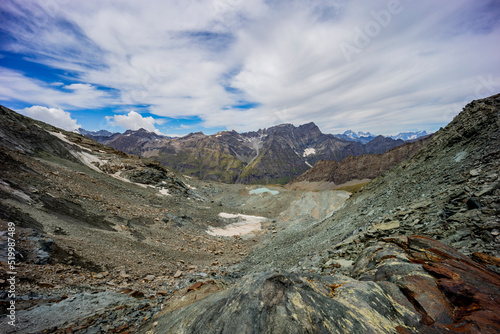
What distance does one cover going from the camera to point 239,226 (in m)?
38.3

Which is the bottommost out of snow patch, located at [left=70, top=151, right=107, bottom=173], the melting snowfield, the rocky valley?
the melting snowfield

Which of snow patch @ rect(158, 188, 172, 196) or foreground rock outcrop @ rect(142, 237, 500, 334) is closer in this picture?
foreground rock outcrop @ rect(142, 237, 500, 334)

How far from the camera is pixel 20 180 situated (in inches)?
781

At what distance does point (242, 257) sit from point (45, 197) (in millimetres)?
21879

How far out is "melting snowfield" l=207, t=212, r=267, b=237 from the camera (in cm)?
3356

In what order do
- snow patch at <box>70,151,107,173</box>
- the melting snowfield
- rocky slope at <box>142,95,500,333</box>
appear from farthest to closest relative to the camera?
snow patch at <box>70,151,107,173</box> → the melting snowfield → rocky slope at <box>142,95,500,333</box>

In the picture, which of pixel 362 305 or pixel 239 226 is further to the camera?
pixel 239 226

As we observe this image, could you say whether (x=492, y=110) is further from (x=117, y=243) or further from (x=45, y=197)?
(x=45, y=197)

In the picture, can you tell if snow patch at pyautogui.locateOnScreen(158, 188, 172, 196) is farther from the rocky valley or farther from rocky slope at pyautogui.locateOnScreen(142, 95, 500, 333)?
rocky slope at pyautogui.locateOnScreen(142, 95, 500, 333)

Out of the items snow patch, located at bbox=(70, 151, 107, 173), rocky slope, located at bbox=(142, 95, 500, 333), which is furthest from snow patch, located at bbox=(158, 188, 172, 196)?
rocky slope, located at bbox=(142, 95, 500, 333)

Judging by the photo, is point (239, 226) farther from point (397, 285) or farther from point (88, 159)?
point (88, 159)

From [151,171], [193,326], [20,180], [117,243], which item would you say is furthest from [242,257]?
[151,171]

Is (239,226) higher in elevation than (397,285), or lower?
lower

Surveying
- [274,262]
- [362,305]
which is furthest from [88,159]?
[362,305]
